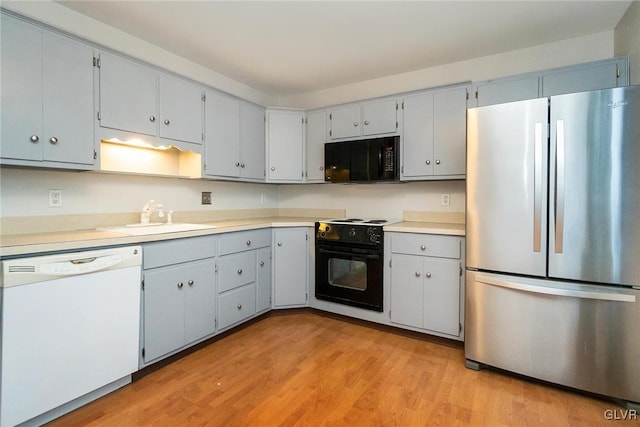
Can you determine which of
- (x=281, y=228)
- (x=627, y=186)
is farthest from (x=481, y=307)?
(x=281, y=228)

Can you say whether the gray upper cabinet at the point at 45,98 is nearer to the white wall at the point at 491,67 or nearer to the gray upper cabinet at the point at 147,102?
the gray upper cabinet at the point at 147,102

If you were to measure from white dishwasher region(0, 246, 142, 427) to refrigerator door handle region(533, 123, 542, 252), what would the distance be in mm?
2454

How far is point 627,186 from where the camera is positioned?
1.68 m

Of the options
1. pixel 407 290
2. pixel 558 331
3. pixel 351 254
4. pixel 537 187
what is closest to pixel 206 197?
pixel 351 254

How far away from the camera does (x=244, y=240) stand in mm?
2740

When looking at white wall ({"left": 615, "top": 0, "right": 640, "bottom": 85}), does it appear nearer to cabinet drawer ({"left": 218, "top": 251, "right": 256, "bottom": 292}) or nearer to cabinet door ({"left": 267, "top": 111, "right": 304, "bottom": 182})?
cabinet door ({"left": 267, "top": 111, "right": 304, "bottom": 182})

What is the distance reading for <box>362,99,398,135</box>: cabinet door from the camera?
2.88 m

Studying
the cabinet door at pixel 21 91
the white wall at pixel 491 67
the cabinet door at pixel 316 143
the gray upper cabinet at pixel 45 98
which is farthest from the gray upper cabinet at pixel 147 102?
the white wall at pixel 491 67

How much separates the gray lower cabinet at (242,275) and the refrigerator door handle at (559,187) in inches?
88.8

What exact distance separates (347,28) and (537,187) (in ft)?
5.59

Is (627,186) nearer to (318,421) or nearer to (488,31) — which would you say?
(488,31)

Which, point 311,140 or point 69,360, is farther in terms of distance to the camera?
point 311,140

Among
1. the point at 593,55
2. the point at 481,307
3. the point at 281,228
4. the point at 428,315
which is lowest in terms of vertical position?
the point at 428,315

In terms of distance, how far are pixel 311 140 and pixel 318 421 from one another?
101 inches
